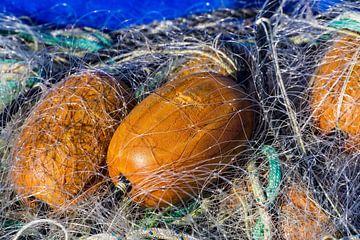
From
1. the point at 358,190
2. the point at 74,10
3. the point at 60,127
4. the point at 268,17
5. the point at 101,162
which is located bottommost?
the point at 358,190

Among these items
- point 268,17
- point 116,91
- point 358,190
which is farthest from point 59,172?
point 268,17

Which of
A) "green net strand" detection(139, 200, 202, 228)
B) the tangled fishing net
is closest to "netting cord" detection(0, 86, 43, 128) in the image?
the tangled fishing net

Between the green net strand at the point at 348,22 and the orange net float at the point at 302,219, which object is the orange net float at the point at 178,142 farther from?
the green net strand at the point at 348,22

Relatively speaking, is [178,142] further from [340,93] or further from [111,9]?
[111,9]

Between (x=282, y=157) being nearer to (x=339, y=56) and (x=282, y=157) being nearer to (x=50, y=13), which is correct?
(x=339, y=56)

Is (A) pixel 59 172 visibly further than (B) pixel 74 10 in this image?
No

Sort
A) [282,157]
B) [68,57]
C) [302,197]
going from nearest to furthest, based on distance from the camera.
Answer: [302,197] < [282,157] < [68,57]

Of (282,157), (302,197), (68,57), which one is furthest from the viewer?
(68,57)

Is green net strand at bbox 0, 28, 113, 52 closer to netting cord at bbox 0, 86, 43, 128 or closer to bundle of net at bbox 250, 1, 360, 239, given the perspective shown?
netting cord at bbox 0, 86, 43, 128
